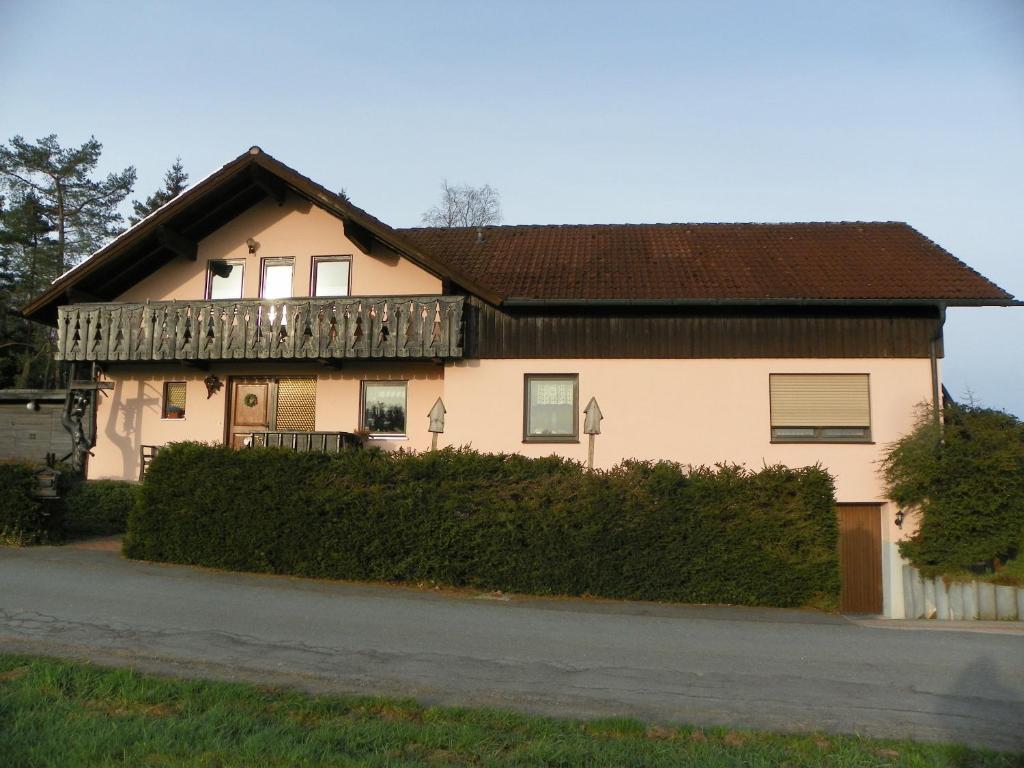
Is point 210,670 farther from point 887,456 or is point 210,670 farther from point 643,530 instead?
point 887,456

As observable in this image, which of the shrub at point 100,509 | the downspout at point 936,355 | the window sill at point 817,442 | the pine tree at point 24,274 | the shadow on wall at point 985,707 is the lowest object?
the shadow on wall at point 985,707

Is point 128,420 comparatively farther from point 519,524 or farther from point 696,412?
point 696,412

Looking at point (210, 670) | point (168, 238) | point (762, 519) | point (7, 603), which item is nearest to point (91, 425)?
point (168, 238)

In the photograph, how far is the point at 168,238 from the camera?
17375 mm

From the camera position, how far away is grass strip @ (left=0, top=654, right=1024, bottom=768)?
5344mm

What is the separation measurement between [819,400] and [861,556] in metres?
2.79

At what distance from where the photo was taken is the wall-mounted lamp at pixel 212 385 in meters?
17.8

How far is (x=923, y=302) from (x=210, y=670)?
12.9m

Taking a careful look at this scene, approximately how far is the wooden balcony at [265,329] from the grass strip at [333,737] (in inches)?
384

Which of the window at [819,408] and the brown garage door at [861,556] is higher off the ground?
the window at [819,408]

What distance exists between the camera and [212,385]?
17.8 meters

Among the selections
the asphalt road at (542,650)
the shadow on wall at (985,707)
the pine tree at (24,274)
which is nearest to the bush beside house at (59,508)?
the asphalt road at (542,650)

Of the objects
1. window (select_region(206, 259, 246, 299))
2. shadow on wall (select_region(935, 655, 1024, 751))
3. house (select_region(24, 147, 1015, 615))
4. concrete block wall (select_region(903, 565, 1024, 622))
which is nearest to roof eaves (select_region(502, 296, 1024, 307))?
house (select_region(24, 147, 1015, 615))

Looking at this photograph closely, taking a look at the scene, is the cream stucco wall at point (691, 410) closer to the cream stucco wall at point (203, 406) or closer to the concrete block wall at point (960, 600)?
the cream stucco wall at point (203, 406)
